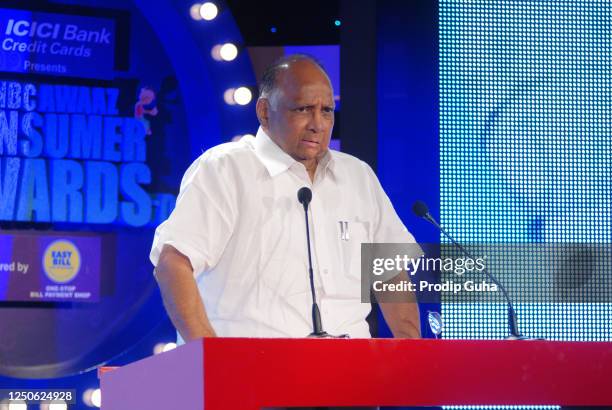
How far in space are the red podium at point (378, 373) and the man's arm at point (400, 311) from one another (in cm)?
120

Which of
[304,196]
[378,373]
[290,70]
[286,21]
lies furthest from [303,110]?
[378,373]

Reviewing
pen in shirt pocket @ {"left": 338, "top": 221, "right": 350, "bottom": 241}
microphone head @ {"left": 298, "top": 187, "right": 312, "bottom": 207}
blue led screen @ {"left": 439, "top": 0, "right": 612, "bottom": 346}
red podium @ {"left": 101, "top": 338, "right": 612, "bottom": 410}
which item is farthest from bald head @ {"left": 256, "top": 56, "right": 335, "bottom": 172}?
red podium @ {"left": 101, "top": 338, "right": 612, "bottom": 410}

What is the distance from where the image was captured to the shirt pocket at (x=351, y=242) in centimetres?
289

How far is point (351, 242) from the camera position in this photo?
115 inches

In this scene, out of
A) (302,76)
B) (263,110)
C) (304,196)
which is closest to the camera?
(304,196)

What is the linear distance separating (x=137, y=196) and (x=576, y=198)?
4.87 ft

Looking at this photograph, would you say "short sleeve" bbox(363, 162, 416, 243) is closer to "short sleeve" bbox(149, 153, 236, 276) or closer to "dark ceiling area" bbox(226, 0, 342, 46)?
"short sleeve" bbox(149, 153, 236, 276)

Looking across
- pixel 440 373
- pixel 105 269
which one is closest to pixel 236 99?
pixel 105 269

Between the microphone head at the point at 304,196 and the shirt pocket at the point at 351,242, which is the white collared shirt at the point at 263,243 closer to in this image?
the shirt pocket at the point at 351,242

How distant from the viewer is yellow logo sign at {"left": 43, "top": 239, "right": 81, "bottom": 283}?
3602mm

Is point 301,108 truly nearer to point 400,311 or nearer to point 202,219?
point 202,219

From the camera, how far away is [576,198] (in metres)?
3.80

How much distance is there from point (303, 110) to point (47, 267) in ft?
3.83

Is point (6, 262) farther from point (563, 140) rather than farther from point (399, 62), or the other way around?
point (563, 140)
